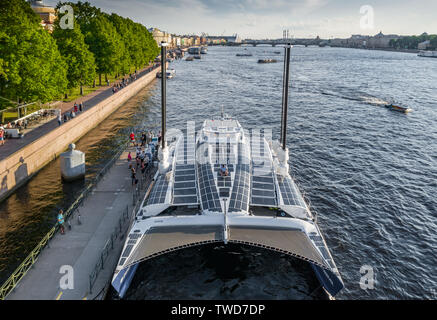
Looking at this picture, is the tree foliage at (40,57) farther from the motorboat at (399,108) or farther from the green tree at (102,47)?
the motorboat at (399,108)

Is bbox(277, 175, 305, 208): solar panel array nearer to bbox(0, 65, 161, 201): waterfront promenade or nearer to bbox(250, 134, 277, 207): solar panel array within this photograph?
bbox(250, 134, 277, 207): solar panel array

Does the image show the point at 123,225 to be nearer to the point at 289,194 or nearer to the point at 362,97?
the point at 289,194

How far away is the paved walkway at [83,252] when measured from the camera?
1542cm

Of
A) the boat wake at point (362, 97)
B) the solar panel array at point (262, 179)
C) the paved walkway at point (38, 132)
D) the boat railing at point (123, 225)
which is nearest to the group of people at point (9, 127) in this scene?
the paved walkway at point (38, 132)

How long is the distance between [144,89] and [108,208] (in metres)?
68.3

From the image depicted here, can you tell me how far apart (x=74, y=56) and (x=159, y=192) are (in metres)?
41.8

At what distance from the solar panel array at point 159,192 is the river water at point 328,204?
328cm

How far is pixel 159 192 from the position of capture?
20.6 meters

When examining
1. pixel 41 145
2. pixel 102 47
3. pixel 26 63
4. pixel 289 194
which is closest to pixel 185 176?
pixel 289 194

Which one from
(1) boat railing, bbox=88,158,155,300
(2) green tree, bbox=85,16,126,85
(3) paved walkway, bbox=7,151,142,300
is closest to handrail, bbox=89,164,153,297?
(1) boat railing, bbox=88,158,155,300

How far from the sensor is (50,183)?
3039 centimetres

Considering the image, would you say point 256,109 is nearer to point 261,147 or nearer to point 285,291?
point 261,147
